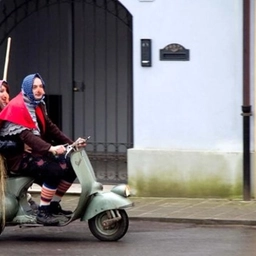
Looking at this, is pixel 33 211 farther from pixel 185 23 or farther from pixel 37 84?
pixel 185 23

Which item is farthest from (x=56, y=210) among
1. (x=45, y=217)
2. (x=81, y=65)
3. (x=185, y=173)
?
(x=81, y=65)

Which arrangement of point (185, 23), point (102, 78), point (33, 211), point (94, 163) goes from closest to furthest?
point (33, 211) → point (185, 23) → point (94, 163) → point (102, 78)

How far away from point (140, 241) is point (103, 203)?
576 millimetres

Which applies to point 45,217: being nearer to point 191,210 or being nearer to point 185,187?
point 191,210

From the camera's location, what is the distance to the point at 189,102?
12422 millimetres

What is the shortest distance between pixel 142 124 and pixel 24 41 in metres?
3.48

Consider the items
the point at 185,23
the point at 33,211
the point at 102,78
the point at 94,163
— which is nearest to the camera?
the point at 33,211

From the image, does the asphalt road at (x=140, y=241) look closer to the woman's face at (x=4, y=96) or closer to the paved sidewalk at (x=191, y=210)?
the paved sidewalk at (x=191, y=210)

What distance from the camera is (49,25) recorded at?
50.2 ft

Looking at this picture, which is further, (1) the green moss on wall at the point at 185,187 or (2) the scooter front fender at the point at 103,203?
(1) the green moss on wall at the point at 185,187

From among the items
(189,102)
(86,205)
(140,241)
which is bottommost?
(140,241)

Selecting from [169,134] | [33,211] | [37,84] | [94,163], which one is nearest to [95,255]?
[33,211]

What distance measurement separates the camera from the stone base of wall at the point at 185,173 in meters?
12.3

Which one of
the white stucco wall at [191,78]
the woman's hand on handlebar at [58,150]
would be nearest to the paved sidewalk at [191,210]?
the white stucco wall at [191,78]
